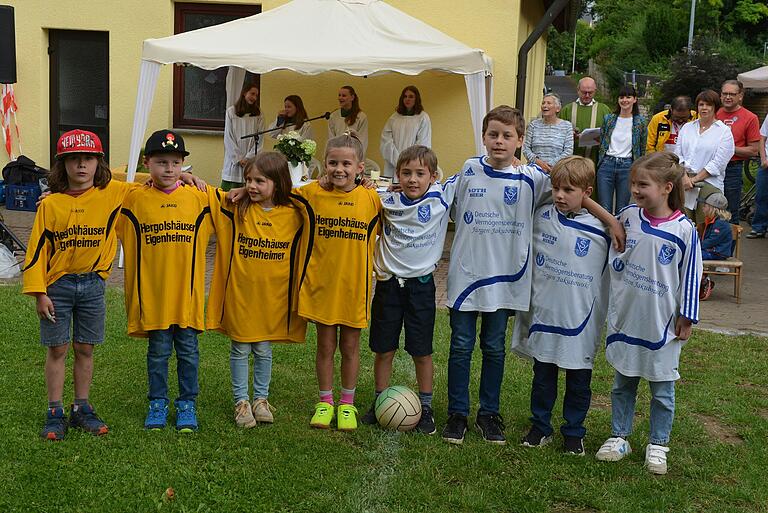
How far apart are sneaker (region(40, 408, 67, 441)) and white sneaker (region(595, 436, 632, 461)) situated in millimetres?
2784

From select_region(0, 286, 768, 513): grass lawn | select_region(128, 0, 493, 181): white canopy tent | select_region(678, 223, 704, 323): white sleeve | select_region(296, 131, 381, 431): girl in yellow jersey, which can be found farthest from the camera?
select_region(128, 0, 493, 181): white canopy tent

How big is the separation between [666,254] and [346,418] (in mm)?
1928

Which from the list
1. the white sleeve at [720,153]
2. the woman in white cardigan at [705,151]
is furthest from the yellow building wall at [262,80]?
the white sleeve at [720,153]

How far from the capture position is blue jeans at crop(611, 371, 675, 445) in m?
4.75

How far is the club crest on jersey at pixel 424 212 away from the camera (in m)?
4.98

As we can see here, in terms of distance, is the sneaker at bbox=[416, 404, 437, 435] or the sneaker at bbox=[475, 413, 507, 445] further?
the sneaker at bbox=[416, 404, 437, 435]

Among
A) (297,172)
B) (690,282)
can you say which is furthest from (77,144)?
(297,172)

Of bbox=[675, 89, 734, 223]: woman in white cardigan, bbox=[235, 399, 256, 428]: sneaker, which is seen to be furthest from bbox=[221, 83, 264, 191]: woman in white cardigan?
bbox=[235, 399, 256, 428]: sneaker

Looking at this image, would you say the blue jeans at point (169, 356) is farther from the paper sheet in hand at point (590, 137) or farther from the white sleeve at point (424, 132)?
the white sleeve at point (424, 132)

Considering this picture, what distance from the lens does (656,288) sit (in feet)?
15.1

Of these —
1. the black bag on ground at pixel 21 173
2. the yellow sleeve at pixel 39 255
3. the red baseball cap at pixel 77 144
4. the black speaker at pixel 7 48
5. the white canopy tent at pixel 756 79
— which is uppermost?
the white canopy tent at pixel 756 79

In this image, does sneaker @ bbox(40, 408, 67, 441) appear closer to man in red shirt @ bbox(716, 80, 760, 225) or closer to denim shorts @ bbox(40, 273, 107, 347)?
denim shorts @ bbox(40, 273, 107, 347)

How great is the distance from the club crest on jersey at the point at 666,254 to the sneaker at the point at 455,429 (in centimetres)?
136

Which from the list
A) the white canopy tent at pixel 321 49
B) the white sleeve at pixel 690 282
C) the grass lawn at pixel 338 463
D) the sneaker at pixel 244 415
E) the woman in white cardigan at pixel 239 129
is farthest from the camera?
the woman in white cardigan at pixel 239 129
